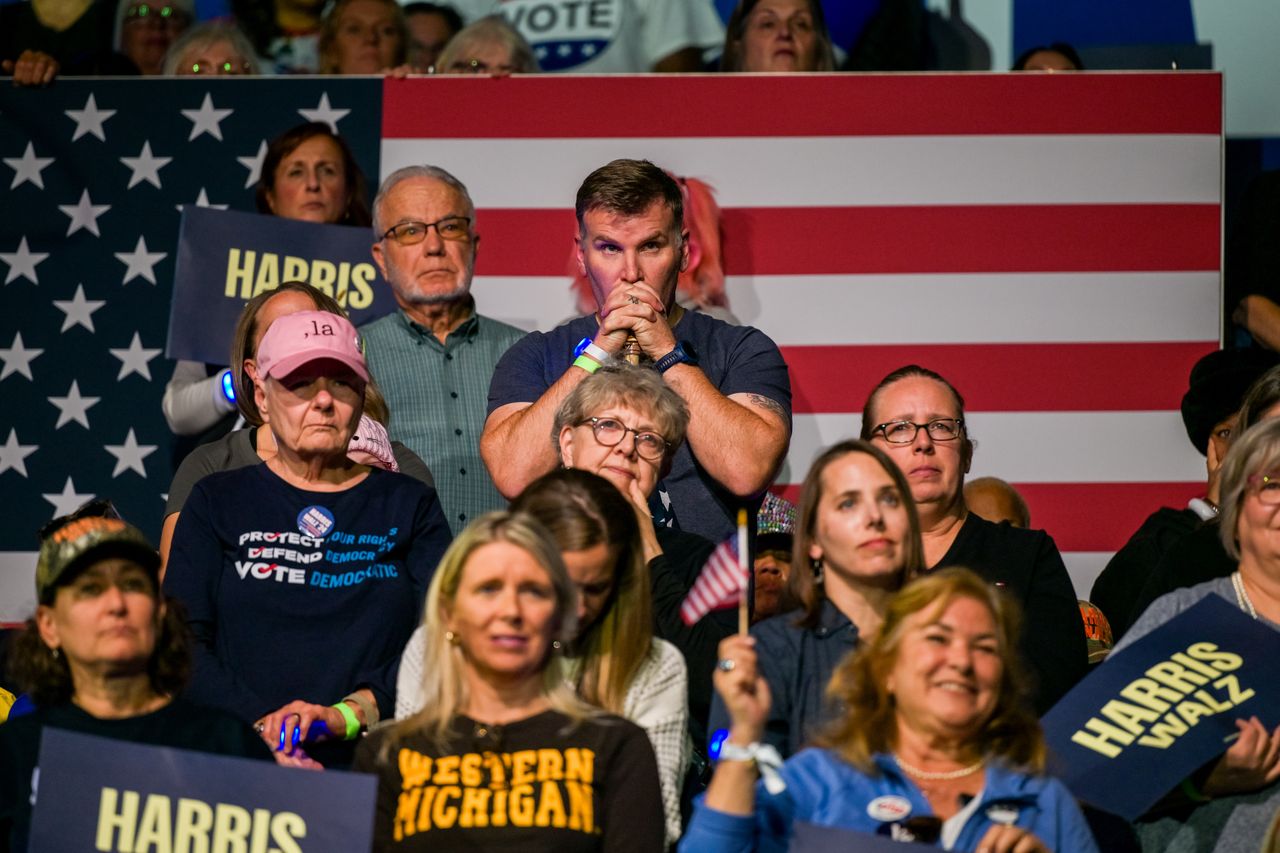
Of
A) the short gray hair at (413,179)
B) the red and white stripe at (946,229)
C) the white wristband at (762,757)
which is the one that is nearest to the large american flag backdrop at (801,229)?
the red and white stripe at (946,229)

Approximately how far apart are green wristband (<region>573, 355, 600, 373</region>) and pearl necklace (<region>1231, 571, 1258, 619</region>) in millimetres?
1414

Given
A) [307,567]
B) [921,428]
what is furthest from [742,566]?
[921,428]

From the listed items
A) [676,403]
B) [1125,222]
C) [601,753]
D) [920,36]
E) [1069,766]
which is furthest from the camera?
[920,36]

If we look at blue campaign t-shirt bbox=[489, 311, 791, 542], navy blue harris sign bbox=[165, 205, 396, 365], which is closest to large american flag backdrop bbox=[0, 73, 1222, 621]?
navy blue harris sign bbox=[165, 205, 396, 365]

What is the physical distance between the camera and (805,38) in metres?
6.06

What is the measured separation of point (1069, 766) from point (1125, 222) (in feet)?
9.89

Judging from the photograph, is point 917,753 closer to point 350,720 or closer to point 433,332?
point 350,720

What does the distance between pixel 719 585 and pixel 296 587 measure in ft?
3.15

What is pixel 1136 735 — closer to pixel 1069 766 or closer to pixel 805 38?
pixel 1069 766

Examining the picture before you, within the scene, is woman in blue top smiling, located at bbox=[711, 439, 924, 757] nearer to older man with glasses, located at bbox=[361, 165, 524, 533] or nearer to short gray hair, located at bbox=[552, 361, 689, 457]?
short gray hair, located at bbox=[552, 361, 689, 457]

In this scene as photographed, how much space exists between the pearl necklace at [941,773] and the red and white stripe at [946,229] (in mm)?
2822

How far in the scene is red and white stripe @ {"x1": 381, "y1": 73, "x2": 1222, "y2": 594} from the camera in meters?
5.82

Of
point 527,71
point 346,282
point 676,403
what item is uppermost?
point 527,71

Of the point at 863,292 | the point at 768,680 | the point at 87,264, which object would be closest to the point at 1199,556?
the point at 768,680
